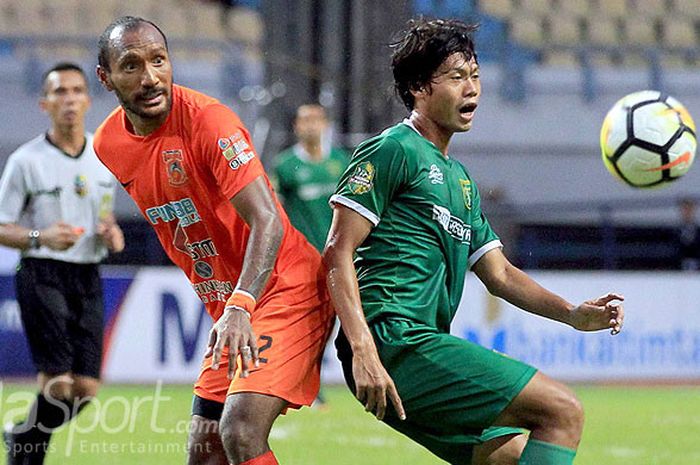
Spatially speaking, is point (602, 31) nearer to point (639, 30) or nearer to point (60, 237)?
point (639, 30)

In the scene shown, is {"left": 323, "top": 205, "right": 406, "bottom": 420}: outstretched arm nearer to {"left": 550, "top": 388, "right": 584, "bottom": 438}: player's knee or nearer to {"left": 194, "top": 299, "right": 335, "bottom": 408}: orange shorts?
{"left": 194, "top": 299, "right": 335, "bottom": 408}: orange shorts

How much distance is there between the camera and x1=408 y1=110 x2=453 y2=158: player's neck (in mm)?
4391

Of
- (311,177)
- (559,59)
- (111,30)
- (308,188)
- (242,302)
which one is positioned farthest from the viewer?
(559,59)

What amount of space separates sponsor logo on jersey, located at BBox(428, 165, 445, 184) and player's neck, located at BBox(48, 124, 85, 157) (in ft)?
10.8

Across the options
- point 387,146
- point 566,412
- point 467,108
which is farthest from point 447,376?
point 467,108

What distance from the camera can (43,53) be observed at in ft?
56.3

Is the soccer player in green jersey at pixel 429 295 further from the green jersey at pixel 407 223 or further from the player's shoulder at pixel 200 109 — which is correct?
the player's shoulder at pixel 200 109

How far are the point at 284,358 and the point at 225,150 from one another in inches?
28.3

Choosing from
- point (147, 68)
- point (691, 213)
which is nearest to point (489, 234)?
point (147, 68)

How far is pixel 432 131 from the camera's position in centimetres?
439

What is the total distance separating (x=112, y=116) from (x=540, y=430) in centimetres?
193

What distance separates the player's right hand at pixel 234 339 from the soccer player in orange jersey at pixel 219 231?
0.26 feet

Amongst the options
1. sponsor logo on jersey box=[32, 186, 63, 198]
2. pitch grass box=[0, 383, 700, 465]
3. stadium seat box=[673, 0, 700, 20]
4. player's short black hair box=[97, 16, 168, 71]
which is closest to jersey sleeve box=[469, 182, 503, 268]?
player's short black hair box=[97, 16, 168, 71]

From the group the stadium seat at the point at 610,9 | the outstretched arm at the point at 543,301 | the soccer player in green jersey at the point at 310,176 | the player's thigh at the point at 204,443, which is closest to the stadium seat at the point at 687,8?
the stadium seat at the point at 610,9
